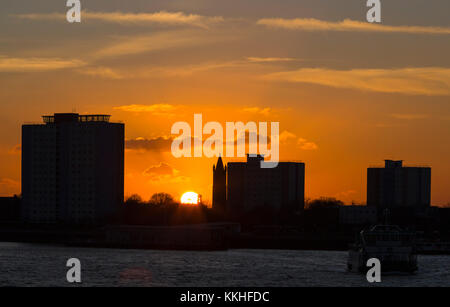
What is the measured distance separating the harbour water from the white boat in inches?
80.9

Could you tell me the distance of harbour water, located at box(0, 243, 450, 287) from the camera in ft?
374

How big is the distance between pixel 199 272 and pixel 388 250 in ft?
84.6

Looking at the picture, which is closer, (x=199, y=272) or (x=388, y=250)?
(x=199, y=272)

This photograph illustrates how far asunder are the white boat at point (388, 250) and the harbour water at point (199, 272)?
80.9 inches

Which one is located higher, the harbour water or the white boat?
the white boat

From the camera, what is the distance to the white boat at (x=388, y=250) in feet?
437

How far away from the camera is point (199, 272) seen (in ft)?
432

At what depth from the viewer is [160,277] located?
12106cm

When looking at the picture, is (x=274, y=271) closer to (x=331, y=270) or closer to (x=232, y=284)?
(x=331, y=270)

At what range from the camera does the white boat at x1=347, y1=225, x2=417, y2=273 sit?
133 metres

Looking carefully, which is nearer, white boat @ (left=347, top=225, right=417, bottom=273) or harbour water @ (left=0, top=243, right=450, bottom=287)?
harbour water @ (left=0, top=243, right=450, bottom=287)
